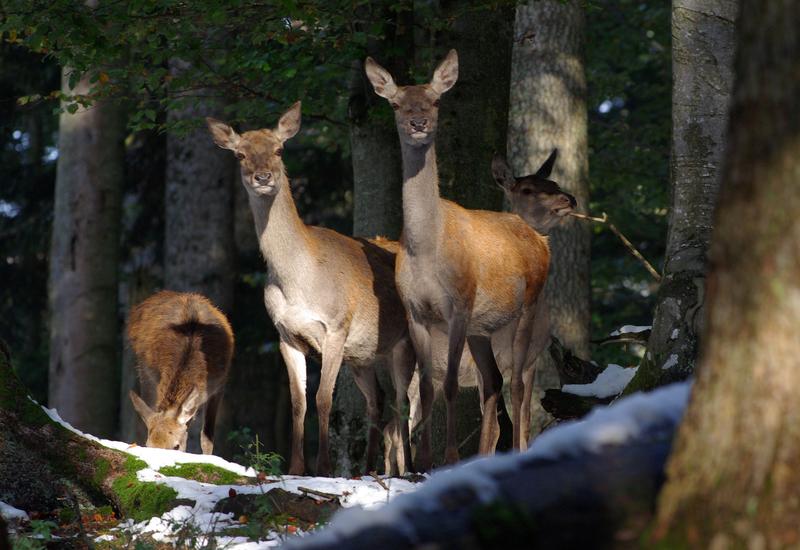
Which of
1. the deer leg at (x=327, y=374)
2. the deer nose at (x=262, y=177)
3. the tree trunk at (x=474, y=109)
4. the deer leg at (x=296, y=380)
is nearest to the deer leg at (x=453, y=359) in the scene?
the deer leg at (x=327, y=374)

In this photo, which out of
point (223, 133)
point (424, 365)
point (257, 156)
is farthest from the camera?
point (223, 133)

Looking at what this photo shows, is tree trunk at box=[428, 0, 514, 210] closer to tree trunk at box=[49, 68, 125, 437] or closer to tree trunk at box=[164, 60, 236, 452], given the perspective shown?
tree trunk at box=[164, 60, 236, 452]

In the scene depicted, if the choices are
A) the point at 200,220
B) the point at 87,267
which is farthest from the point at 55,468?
the point at 200,220

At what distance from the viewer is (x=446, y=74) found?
10.1 m

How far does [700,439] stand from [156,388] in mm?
9828

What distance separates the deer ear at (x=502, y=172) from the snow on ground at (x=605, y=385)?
225 cm

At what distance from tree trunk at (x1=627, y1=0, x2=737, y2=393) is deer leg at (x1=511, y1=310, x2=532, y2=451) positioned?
226cm

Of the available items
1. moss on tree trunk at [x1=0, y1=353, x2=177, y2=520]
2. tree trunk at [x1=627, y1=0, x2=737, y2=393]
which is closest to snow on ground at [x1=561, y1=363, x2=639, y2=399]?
tree trunk at [x1=627, y1=0, x2=737, y2=393]

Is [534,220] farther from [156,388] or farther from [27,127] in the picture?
[27,127]

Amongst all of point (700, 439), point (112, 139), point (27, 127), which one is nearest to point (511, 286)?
point (700, 439)

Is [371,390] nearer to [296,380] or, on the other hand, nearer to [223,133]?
[296,380]

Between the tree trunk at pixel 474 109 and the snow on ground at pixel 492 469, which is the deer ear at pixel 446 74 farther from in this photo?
the snow on ground at pixel 492 469

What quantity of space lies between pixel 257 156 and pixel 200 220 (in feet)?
27.3

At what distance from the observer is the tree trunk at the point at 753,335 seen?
2994mm
